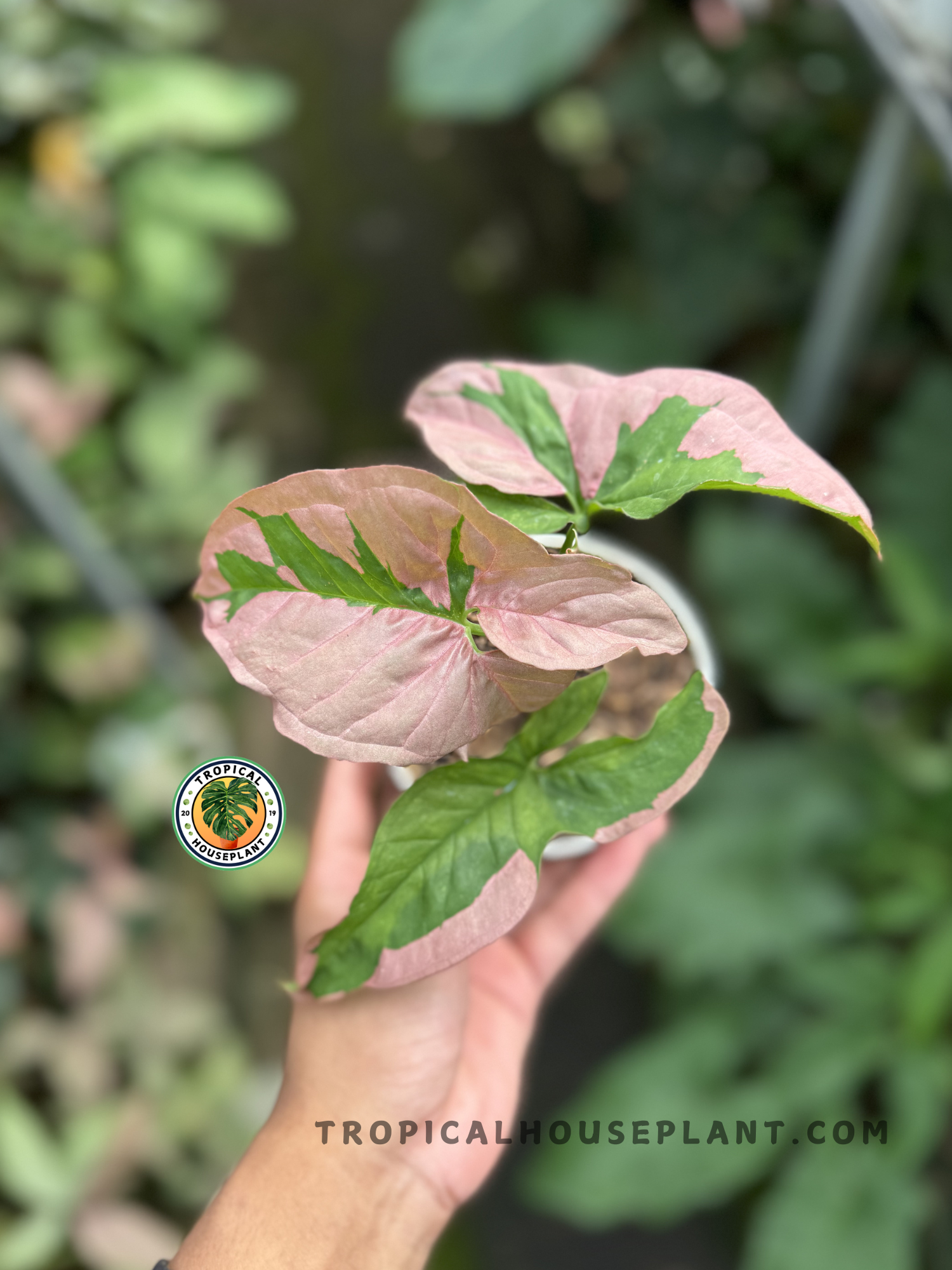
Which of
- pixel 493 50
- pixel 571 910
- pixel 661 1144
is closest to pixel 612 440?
pixel 571 910

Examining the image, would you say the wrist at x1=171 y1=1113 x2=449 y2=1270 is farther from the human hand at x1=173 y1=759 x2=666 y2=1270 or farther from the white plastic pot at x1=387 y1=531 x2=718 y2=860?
the white plastic pot at x1=387 y1=531 x2=718 y2=860

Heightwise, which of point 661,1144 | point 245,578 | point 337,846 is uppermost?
point 245,578

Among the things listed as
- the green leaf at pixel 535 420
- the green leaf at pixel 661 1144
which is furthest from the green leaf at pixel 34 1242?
the green leaf at pixel 535 420

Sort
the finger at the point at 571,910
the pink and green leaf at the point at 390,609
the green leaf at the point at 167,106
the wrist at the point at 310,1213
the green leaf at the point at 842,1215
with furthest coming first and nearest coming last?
the green leaf at the point at 167,106 → the green leaf at the point at 842,1215 → the finger at the point at 571,910 → the wrist at the point at 310,1213 → the pink and green leaf at the point at 390,609

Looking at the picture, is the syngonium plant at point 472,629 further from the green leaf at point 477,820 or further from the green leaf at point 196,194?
the green leaf at point 196,194

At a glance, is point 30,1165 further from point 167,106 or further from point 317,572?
point 167,106

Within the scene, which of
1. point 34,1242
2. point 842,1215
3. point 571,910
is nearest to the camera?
point 571,910

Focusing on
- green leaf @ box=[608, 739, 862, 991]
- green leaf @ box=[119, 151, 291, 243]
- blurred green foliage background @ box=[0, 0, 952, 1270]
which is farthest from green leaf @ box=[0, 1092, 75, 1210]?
green leaf @ box=[119, 151, 291, 243]
